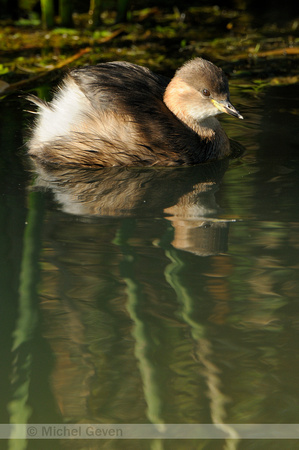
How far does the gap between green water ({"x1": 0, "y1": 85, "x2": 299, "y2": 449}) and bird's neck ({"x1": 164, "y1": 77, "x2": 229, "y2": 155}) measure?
25 centimetres

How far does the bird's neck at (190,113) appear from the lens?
4.44 m

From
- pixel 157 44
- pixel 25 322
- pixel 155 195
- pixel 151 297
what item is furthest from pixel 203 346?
pixel 157 44

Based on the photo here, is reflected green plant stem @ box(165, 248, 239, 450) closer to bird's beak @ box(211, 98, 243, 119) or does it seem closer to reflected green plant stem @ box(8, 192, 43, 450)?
reflected green plant stem @ box(8, 192, 43, 450)

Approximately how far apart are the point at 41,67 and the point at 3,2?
2.07 metres

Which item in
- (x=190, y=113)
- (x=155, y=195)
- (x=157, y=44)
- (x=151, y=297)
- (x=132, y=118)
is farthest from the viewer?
(x=157, y=44)

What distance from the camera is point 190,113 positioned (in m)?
4.51

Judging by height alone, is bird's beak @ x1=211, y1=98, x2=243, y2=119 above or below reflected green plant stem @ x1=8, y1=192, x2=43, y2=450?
above

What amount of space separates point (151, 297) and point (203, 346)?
38 centimetres

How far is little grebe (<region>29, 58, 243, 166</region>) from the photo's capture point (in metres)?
4.25

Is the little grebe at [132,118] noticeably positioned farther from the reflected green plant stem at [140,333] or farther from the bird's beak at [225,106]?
the reflected green plant stem at [140,333]

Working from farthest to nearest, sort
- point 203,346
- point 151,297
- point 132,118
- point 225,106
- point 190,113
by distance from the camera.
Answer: point 190,113 → point 225,106 → point 132,118 → point 151,297 → point 203,346

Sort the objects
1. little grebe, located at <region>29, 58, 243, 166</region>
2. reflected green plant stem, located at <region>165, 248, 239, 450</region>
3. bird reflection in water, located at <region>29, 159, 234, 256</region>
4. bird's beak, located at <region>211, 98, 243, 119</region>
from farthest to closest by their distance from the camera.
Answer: bird's beak, located at <region>211, 98, 243, 119</region>, little grebe, located at <region>29, 58, 243, 166</region>, bird reflection in water, located at <region>29, 159, 234, 256</region>, reflected green plant stem, located at <region>165, 248, 239, 450</region>

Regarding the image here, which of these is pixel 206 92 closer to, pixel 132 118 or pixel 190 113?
pixel 190 113

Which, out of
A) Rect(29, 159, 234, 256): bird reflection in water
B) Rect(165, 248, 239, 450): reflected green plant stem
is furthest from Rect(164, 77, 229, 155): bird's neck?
Rect(165, 248, 239, 450): reflected green plant stem
